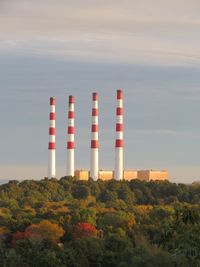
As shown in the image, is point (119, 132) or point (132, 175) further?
point (132, 175)

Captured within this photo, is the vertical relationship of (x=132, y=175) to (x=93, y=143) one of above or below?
below

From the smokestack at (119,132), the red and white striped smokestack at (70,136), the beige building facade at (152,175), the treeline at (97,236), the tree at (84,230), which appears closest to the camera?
the treeline at (97,236)

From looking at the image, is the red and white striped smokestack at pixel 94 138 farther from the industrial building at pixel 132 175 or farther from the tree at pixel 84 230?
the tree at pixel 84 230

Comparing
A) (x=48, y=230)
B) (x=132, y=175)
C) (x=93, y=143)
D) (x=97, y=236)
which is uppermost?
(x=93, y=143)

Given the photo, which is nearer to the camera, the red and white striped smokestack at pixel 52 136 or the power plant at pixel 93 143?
the power plant at pixel 93 143

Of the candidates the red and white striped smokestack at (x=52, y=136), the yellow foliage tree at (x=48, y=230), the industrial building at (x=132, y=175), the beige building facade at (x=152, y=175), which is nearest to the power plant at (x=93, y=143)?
the red and white striped smokestack at (x=52, y=136)

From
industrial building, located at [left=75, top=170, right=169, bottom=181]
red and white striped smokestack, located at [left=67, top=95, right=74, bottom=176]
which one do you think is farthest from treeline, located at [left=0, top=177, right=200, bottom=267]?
industrial building, located at [left=75, top=170, right=169, bottom=181]

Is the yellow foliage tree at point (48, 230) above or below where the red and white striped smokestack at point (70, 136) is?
below

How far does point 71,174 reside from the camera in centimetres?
12975

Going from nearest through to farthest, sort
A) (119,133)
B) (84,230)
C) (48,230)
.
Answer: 1. (48,230)
2. (84,230)
3. (119,133)

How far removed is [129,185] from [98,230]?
144 ft

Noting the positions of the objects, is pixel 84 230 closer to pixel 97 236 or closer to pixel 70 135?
pixel 97 236

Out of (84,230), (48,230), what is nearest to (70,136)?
(84,230)

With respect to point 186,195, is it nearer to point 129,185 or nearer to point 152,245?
point 129,185
